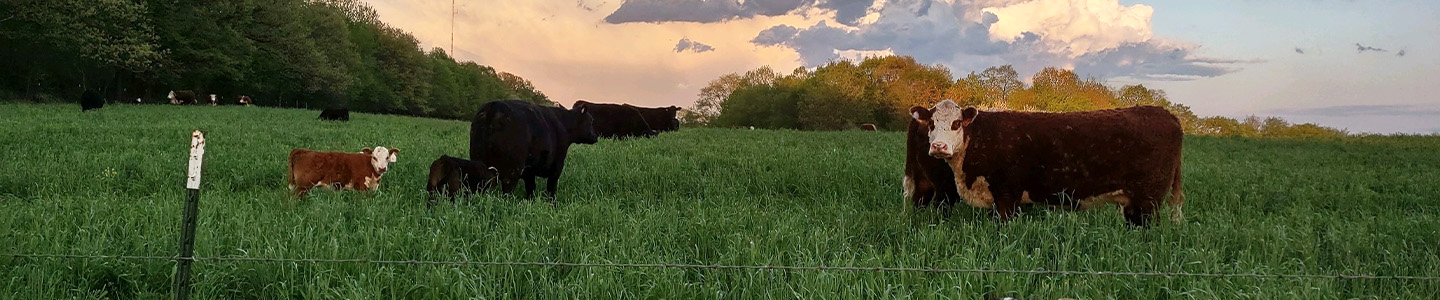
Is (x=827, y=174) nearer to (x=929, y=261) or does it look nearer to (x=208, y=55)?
(x=929, y=261)

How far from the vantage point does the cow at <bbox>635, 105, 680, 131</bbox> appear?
23.3 meters

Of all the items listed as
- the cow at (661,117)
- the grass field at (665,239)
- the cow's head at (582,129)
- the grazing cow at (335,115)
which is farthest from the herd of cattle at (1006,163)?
the grazing cow at (335,115)

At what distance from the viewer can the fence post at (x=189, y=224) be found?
3.29 metres

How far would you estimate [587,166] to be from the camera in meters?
10.9

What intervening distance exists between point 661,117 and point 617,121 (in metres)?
5.72

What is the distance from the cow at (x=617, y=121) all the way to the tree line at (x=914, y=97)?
28.0 metres

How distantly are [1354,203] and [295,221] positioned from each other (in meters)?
11.6

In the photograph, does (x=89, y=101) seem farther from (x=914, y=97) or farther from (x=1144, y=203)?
(x=914, y=97)

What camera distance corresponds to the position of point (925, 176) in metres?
6.93

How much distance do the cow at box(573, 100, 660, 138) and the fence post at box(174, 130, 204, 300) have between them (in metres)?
14.0

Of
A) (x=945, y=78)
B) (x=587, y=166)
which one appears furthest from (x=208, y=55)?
(x=945, y=78)

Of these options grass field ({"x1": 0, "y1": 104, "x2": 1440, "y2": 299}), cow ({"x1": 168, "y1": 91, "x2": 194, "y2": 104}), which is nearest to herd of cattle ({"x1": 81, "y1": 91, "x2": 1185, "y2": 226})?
grass field ({"x1": 0, "y1": 104, "x2": 1440, "y2": 299})

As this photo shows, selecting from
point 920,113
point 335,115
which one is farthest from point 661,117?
point 920,113

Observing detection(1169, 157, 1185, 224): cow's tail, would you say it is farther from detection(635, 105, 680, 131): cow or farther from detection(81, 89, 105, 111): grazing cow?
detection(81, 89, 105, 111): grazing cow
